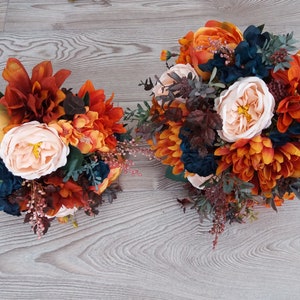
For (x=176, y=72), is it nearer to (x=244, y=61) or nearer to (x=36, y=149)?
(x=244, y=61)

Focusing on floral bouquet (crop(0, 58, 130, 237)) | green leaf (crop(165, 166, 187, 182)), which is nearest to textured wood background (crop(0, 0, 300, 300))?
green leaf (crop(165, 166, 187, 182))

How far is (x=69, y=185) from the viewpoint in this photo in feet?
2.19

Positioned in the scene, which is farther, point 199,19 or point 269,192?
point 199,19

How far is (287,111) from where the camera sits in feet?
1.86

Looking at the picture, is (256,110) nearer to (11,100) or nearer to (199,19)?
(11,100)

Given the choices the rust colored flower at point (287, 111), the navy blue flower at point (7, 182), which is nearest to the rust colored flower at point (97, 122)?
the navy blue flower at point (7, 182)

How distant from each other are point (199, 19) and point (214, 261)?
1.89 feet

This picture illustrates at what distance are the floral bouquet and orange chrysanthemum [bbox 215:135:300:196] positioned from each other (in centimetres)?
20

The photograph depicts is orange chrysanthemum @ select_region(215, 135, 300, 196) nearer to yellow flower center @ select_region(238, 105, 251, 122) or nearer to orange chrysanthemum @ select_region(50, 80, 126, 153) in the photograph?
yellow flower center @ select_region(238, 105, 251, 122)

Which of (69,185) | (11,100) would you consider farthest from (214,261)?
(11,100)

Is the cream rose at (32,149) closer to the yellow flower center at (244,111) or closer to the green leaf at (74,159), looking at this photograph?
the green leaf at (74,159)

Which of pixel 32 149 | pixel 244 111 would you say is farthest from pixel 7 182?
pixel 244 111

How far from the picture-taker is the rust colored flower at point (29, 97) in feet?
1.99

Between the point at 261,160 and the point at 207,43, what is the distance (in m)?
0.20
